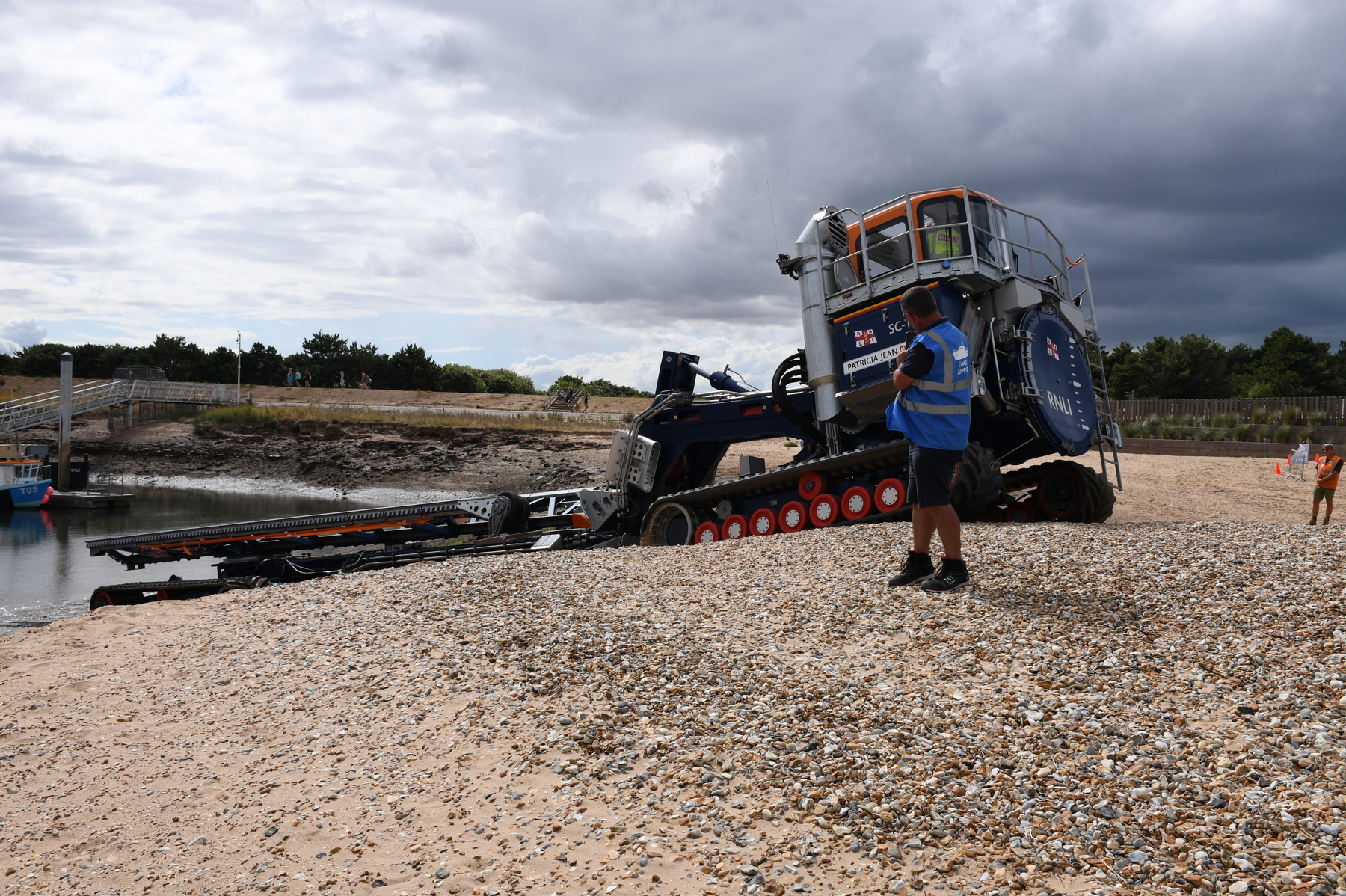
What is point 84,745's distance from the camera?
180 inches

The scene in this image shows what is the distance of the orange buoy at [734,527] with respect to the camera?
34.5ft

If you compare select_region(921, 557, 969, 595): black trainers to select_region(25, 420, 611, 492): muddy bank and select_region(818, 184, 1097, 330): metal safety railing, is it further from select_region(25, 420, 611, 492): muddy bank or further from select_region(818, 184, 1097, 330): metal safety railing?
select_region(25, 420, 611, 492): muddy bank

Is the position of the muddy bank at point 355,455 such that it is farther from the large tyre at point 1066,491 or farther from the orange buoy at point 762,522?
the large tyre at point 1066,491

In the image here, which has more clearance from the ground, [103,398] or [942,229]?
[103,398]

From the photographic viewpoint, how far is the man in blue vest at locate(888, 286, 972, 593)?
18.3ft

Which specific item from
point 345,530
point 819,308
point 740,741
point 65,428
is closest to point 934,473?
point 740,741

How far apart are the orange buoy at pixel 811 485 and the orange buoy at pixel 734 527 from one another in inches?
34.4

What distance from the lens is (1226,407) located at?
30.1 m

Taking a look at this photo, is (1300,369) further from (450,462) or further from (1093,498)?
(1093,498)

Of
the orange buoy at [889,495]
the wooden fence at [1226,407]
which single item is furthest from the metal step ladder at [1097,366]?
the wooden fence at [1226,407]

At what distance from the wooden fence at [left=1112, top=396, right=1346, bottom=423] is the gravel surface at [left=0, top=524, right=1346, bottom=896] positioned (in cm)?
2478

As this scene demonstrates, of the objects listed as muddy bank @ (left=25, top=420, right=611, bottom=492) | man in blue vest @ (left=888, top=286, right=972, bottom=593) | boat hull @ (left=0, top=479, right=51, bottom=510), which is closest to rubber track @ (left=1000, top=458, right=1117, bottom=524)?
man in blue vest @ (left=888, top=286, right=972, bottom=593)

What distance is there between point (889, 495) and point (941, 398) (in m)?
3.69

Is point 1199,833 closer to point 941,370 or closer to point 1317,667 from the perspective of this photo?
point 1317,667
